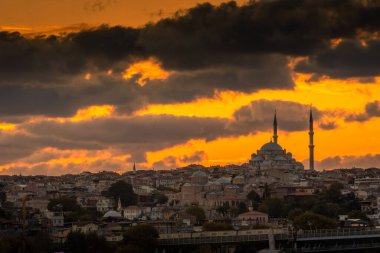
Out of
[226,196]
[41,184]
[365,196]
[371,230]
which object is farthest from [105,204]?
[371,230]

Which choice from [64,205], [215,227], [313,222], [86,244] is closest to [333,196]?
Answer: [64,205]

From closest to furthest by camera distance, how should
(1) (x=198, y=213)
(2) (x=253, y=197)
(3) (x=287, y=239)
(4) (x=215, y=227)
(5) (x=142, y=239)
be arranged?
(5) (x=142, y=239) → (3) (x=287, y=239) → (4) (x=215, y=227) → (1) (x=198, y=213) → (2) (x=253, y=197)

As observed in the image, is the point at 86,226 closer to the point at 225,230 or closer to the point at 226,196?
the point at 225,230

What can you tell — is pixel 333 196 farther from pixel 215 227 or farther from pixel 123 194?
pixel 215 227

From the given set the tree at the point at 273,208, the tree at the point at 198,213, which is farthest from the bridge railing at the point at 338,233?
the tree at the point at 273,208

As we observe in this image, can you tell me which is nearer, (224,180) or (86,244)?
(86,244)

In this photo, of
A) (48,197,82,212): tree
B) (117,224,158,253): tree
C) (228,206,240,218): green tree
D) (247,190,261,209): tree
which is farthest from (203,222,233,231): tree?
(247,190,261,209): tree
